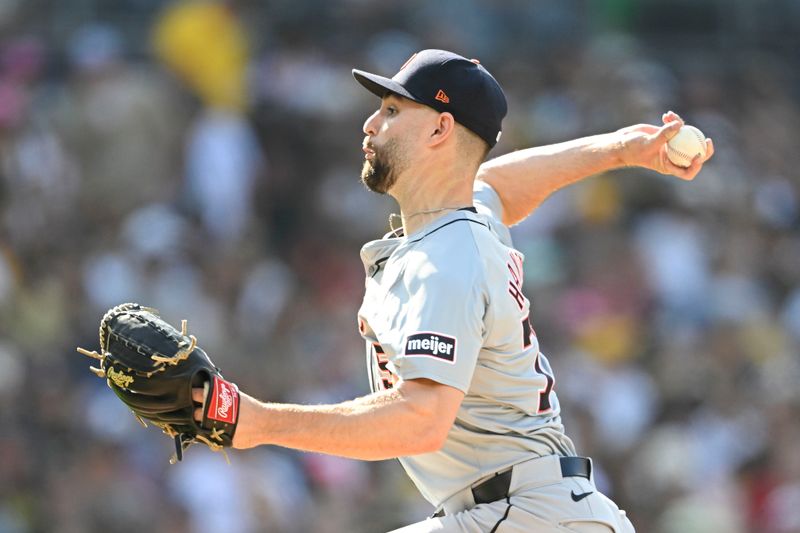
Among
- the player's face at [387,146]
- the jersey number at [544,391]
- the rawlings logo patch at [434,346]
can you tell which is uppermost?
the player's face at [387,146]

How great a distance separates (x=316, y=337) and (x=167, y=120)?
78.7 inches

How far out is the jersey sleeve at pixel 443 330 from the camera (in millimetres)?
3553

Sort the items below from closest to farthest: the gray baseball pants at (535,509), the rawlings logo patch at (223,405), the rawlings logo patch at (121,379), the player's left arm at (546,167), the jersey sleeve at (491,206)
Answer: the rawlings logo patch at (223,405) < the rawlings logo patch at (121,379) < the gray baseball pants at (535,509) < the jersey sleeve at (491,206) < the player's left arm at (546,167)

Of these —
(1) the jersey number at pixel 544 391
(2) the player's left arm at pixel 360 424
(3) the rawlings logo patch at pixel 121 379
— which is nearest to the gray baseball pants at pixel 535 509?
(1) the jersey number at pixel 544 391

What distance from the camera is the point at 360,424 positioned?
3.48 m

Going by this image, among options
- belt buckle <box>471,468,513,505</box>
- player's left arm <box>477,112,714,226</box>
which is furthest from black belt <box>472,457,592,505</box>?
player's left arm <box>477,112,714,226</box>

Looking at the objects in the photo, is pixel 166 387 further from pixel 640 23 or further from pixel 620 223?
pixel 640 23

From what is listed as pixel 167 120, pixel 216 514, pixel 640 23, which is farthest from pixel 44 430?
pixel 640 23

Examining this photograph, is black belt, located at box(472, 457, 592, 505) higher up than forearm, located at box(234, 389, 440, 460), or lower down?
lower down

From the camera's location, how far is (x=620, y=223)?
33.8ft

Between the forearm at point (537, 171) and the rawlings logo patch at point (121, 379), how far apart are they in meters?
1.69

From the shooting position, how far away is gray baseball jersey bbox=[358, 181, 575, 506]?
3.60 meters

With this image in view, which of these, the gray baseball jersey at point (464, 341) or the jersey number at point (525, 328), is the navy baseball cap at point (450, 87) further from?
the jersey number at point (525, 328)

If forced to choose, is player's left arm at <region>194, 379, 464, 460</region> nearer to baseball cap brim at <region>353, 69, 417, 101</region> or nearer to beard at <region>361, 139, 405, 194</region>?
beard at <region>361, 139, 405, 194</region>
